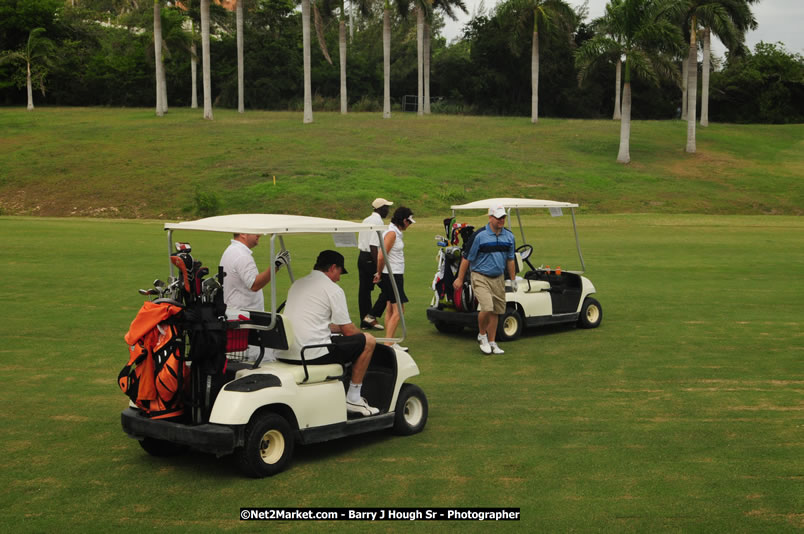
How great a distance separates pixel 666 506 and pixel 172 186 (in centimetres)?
4066

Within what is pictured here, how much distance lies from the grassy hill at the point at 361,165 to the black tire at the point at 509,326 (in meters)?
27.1

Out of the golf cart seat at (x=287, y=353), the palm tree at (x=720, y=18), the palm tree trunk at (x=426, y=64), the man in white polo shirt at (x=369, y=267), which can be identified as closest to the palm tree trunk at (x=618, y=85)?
the palm tree trunk at (x=426, y=64)

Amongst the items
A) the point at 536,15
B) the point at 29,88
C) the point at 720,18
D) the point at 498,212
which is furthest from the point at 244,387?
the point at 29,88

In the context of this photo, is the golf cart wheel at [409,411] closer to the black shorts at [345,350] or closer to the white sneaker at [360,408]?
the white sneaker at [360,408]

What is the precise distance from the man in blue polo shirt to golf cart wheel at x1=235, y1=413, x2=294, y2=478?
4946mm

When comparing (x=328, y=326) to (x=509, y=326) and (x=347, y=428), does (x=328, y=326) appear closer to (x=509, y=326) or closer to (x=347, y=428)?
(x=347, y=428)

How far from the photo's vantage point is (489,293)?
11.2m

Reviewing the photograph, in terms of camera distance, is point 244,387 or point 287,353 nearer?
point 244,387

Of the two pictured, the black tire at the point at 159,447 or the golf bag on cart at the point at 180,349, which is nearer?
the golf bag on cart at the point at 180,349

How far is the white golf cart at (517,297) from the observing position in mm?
12125

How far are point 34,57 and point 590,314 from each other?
246 ft

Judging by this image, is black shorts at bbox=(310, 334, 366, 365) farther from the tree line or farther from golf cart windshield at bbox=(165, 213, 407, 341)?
the tree line

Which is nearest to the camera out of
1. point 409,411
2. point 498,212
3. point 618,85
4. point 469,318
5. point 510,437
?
point 510,437

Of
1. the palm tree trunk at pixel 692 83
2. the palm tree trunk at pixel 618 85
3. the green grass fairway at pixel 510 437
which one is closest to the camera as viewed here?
the green grass fairway at pixel 510 437
